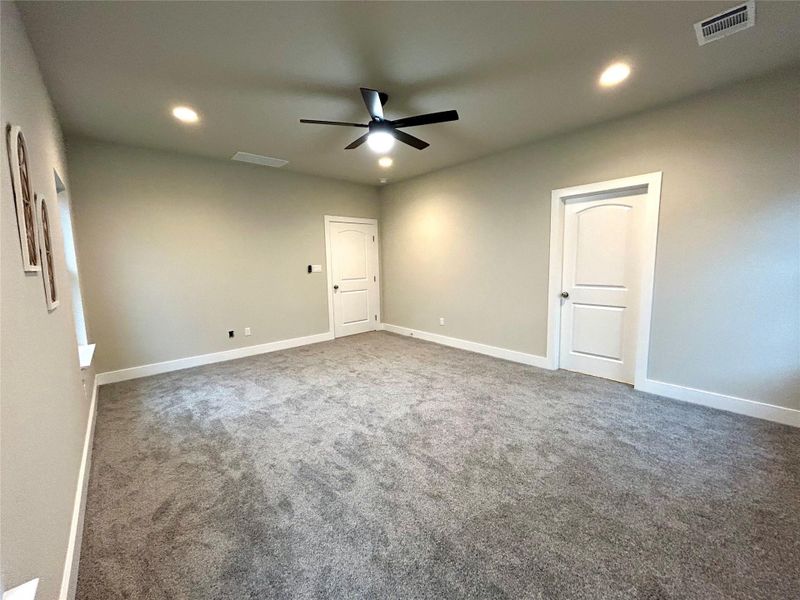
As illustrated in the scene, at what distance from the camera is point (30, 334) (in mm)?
1343

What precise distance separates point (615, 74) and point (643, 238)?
146cm

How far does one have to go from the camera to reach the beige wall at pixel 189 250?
361 centimetres

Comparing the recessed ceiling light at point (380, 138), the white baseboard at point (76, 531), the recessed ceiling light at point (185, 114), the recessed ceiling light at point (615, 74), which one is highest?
the recessed ceiling light at point (615, 74)

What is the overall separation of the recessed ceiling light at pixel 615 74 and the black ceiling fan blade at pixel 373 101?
62.8 inches

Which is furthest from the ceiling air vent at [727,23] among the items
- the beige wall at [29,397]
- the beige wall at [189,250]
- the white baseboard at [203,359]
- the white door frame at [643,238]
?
the white baseboard at [203,359]

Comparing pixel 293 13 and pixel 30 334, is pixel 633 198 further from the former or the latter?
pixel 30 334

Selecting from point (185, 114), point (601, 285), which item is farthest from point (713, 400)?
point (185, 114)

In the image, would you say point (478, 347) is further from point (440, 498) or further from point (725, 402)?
point (440, 498)

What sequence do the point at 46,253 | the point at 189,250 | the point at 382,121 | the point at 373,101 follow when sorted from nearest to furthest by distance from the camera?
the point at 46,253 < the point at 373,101 < the point at 382,121 < the point at 189,250

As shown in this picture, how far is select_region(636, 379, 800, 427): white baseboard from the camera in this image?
8.31 feet

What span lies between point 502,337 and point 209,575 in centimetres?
372

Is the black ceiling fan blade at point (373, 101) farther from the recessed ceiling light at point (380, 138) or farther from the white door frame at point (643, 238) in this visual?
the white door frame at point (643, 238)

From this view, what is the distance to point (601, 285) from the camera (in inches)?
138

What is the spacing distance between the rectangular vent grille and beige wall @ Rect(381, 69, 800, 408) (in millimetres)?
2765
